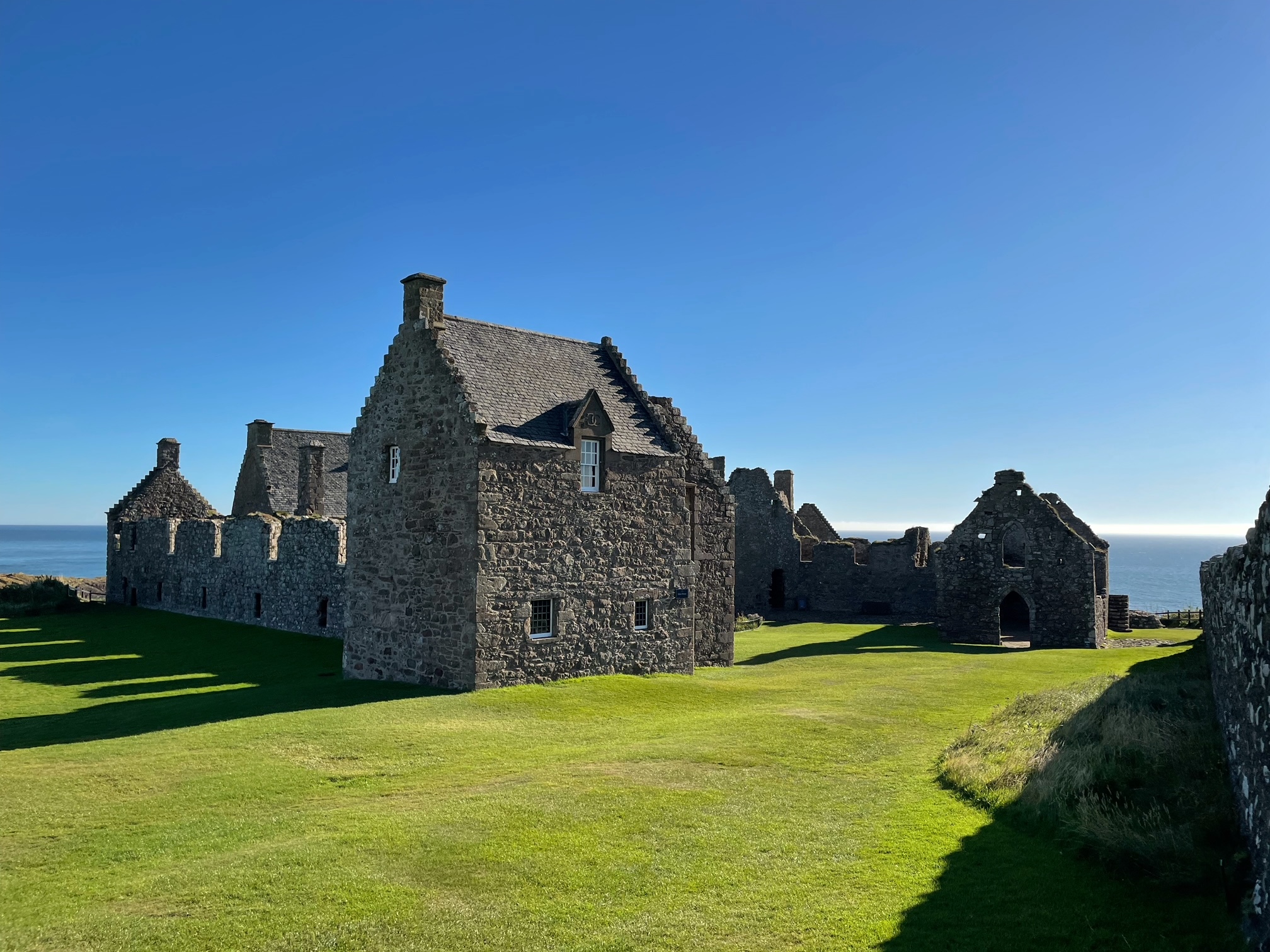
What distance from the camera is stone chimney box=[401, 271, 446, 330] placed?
78.6 feet

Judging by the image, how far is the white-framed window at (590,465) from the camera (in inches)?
957

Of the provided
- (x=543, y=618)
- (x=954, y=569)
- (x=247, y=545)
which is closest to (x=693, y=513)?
(x=543, y=618)

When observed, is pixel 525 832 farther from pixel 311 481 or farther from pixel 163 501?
pixel 163 501

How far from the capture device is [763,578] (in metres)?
53.2

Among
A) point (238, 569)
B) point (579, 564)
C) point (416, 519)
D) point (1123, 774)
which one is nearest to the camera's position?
point (1123, 774)

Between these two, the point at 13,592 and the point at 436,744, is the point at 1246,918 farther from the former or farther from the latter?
the point at 13,592

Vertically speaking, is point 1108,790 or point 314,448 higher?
point 314,448

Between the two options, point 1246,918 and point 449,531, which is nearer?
point 1246,918

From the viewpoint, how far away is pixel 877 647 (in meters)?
34.8

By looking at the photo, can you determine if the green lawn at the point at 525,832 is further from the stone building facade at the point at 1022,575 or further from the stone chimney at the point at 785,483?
the stone chimney at the point at 785,483

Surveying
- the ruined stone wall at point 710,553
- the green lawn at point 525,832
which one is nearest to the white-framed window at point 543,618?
the green lawn at point 525,832

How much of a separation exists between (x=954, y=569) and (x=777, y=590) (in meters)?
16.0

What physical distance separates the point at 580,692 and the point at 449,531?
17.9 feet

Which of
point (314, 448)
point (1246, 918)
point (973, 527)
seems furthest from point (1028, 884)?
point (314, 448)
